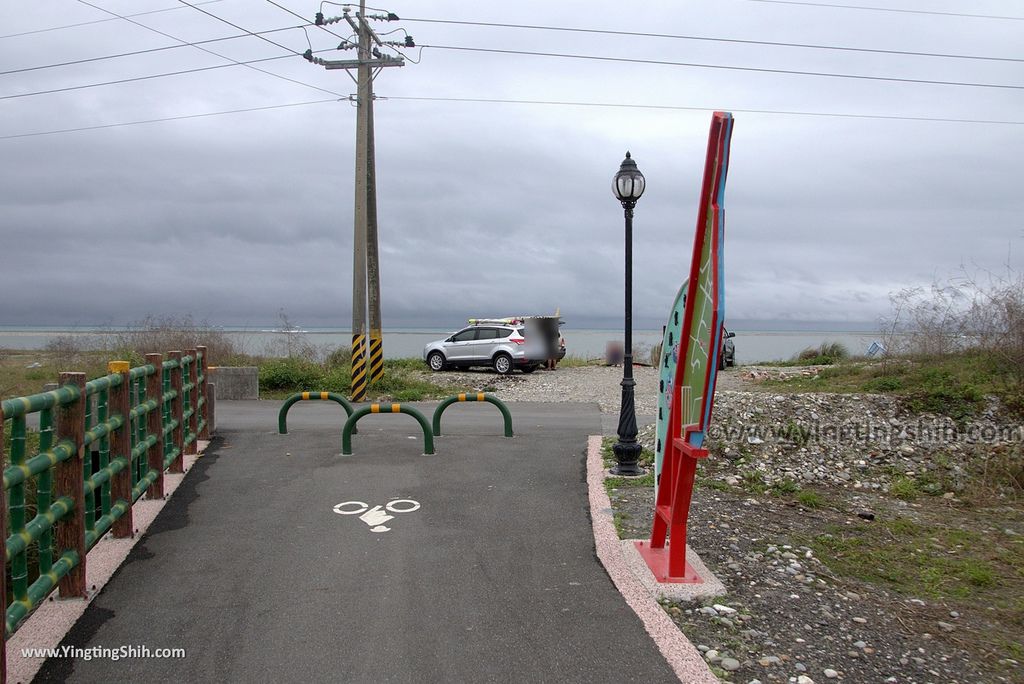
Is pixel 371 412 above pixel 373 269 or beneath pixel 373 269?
beneath

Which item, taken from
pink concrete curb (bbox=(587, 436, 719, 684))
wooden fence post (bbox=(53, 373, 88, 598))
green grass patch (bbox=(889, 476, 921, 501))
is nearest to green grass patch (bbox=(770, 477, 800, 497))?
green grass patch (bbox=(889, 476, 921, 501))

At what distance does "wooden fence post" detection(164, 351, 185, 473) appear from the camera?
8.93 m

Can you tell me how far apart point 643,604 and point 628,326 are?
5015 mm

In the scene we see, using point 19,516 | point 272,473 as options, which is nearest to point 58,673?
point 19,516

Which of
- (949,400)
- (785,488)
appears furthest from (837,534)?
(949,400)

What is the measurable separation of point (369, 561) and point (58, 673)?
2.47 m

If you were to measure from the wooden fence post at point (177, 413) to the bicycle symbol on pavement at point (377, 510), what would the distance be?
220 cm

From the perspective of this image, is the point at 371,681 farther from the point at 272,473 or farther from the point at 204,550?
the point at 272,473

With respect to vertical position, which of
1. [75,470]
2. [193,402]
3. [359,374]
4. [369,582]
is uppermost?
[75,470]

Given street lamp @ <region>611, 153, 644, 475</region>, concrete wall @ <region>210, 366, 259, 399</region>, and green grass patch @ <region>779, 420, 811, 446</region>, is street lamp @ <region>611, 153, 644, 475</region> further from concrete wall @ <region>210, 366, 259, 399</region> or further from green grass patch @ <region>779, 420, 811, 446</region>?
concrete wall @ <region>210, 366, 259, 399</region>

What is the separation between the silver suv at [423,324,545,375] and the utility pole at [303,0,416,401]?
268 inches

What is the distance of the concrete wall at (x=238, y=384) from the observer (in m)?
19.2

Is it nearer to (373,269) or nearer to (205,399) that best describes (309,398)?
(205,399)

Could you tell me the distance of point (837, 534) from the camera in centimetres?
862
